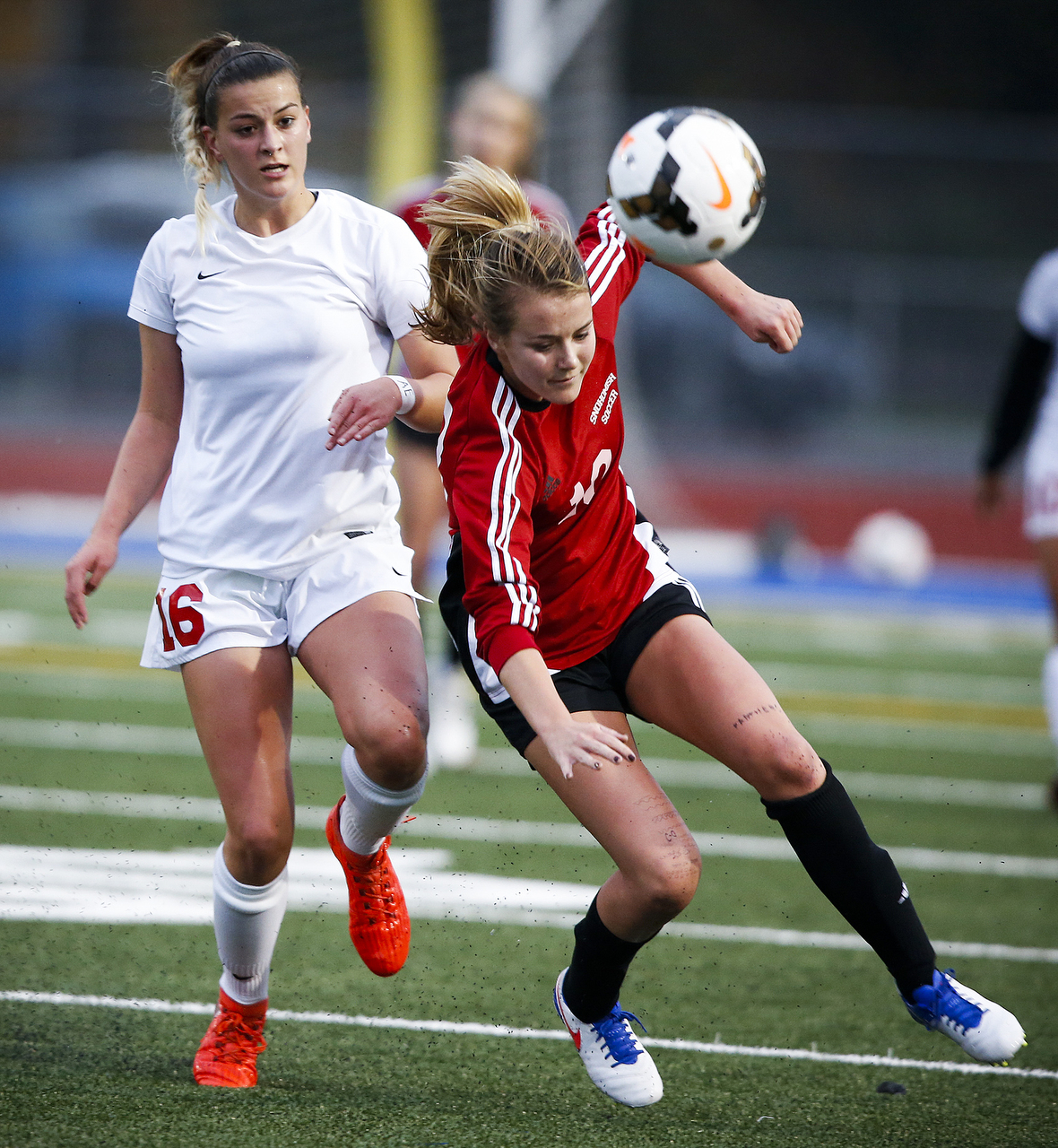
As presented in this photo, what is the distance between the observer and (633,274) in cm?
351

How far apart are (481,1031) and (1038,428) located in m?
3.04

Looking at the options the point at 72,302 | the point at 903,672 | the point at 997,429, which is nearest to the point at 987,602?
the point at 903,672

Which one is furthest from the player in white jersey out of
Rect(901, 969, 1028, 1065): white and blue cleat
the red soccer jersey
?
Rect(901, 969, 1028, 1065): white and blue cleat

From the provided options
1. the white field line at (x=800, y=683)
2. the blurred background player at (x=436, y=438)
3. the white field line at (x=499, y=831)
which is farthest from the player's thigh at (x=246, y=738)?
the white field line at (x=800, y=683)

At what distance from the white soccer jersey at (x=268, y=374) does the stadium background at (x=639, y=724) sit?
1.18m

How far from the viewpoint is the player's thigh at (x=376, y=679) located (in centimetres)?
328

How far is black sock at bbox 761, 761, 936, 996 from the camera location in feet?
10.3

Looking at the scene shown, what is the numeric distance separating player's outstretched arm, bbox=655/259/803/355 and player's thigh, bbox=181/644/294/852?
1213 mm

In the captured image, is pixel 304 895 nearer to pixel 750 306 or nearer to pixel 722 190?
pixel 750 306

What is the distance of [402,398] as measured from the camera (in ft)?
10.8

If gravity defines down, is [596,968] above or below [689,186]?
below

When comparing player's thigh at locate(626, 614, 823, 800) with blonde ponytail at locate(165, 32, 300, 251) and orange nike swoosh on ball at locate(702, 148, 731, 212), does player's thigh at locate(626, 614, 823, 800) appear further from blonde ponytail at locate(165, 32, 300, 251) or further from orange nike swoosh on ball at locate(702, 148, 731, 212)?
blonde ponytail at locate(165, 32, 300, 251)

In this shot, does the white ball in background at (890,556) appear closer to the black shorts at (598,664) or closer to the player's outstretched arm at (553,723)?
the black shorts at (598,664)

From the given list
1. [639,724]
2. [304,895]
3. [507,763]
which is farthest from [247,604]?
[639,724]
